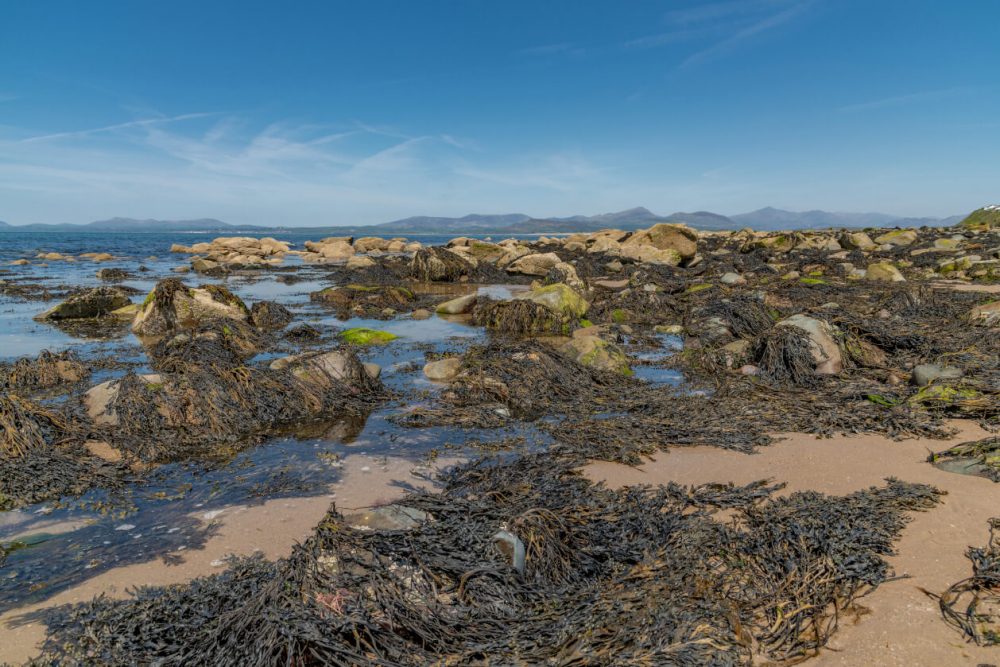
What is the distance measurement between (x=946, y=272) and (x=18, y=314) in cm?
2707

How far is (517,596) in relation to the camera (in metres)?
2.95

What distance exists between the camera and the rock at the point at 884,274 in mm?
16070

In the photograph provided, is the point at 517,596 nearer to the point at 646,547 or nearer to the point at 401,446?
the point at 646,547

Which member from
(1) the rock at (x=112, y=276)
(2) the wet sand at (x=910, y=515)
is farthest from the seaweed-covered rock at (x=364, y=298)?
(2) the wet sand at (x=910, y=515)

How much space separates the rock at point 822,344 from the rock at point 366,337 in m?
6.81

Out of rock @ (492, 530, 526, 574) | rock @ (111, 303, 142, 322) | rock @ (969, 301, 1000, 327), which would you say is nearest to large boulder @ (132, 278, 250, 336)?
rock @ (111, 303, 142, 322)

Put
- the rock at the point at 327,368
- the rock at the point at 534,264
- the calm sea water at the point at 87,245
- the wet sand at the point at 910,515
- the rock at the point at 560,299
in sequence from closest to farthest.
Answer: the wet sand at the point at 910,515, the rock at the point at 327,368, the rock at the point at 560,299, the rock at the point at 534,264, the calm sea water at the point at 87,245

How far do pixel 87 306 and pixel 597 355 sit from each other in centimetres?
1177

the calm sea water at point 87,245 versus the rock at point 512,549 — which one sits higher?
the calm sea water at point 87,245

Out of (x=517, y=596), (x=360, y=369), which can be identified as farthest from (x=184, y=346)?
(x=517, y=596)

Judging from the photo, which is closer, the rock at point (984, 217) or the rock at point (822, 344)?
the rock at point (822, 344)

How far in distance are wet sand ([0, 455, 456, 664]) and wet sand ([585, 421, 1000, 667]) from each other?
185 cm

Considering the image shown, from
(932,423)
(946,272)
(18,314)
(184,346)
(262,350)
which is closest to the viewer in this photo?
(932,423)

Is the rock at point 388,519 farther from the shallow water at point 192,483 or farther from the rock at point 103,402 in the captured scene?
the rock at point 103,402
